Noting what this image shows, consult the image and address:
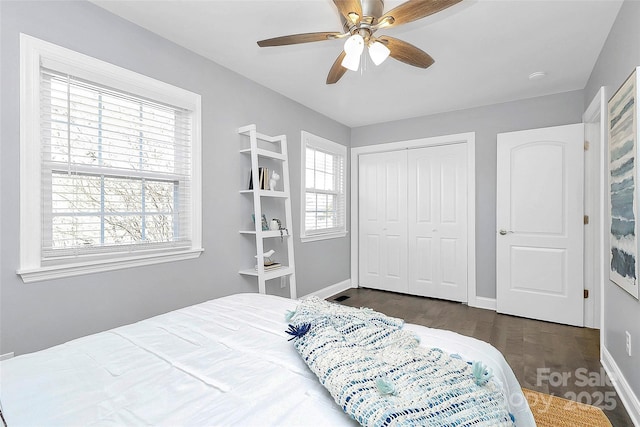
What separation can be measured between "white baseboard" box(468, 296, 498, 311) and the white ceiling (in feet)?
7.87

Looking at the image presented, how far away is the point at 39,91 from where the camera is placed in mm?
1762

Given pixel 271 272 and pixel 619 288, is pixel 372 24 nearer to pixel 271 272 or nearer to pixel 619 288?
pixel 271 272

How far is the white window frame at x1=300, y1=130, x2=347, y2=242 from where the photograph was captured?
3828 mm

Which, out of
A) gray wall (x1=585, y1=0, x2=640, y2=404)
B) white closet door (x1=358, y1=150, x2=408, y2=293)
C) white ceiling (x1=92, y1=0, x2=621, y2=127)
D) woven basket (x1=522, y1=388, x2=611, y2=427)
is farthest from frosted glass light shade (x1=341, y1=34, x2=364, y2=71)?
white closet door (x1=358, y1=150, x2=408, y2=293)

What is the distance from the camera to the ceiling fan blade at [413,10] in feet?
4.99

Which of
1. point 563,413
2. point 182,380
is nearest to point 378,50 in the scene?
point 182,380

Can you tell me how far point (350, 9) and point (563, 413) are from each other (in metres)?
2.56

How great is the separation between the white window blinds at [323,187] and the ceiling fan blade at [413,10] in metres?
2.26

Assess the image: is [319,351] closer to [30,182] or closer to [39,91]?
[30,182]

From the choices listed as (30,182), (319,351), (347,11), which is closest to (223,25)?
(347,11)

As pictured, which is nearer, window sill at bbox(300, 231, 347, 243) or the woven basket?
the woven basket

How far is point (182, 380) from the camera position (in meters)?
0.99

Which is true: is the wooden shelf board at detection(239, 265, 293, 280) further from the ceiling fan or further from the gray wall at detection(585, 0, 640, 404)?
the gray wall at detection(585, 0, 640, 404)

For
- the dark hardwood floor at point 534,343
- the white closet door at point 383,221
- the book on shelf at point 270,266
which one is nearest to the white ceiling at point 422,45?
the white closet door at point 383,221
